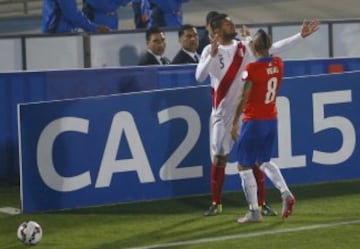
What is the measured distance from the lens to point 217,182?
1198 centimetres

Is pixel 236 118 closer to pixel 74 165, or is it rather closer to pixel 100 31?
pixel 74 165

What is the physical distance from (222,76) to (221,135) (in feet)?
1.94

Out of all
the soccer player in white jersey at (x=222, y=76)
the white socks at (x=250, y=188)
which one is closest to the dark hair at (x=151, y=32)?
the soccer player in white jersey at (x=222, y=76)

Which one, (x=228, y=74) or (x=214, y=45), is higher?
(x=214, y=45)

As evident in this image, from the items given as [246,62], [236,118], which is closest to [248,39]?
[246,62]

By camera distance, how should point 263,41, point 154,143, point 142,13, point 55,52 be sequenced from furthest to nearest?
point 142,13, point 55,52, point 154,143, point 263,41

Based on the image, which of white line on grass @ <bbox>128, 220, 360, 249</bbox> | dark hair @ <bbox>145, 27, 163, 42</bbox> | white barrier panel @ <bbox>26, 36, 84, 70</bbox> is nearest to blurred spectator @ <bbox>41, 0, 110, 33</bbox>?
white barrier panel @ <bbox>26, 36, 84, 70</bbox>

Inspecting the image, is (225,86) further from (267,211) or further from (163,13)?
(163,13)

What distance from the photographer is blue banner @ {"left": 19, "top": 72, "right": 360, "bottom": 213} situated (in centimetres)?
1188

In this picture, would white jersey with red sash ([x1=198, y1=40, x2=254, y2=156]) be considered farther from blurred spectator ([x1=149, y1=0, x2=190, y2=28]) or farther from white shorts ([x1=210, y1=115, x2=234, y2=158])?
blurred spectator ([x1=149, y1=0, x2=190, y2=28])

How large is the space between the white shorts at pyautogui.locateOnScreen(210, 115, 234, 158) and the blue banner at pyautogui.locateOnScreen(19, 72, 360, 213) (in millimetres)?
655

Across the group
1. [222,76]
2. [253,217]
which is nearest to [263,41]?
[222,76]

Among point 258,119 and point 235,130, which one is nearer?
point 258,119

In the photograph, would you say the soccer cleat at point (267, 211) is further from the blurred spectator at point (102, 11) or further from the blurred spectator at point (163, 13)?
the blurred spectator at point (163, 13)
